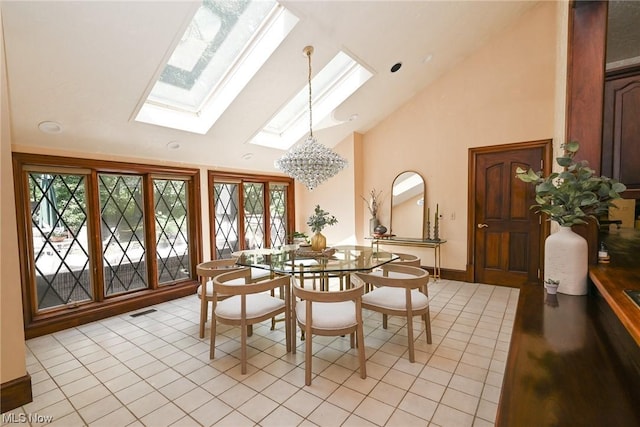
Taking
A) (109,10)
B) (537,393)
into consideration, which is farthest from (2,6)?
(537,393)

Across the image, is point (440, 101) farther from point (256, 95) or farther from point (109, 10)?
point (109, 10)

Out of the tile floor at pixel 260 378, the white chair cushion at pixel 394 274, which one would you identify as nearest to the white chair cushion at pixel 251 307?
the tile floor at pixel 260 378

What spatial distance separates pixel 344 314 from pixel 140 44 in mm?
2744

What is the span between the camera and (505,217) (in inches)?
171

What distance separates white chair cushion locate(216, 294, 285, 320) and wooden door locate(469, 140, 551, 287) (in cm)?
345

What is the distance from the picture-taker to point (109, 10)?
2.08 metres

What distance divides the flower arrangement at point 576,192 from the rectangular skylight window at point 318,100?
8.86ft

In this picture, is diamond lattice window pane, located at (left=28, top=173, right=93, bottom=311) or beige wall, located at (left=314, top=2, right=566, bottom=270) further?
beige wall, located at (left=314, top=2, right=566, bottom=270)

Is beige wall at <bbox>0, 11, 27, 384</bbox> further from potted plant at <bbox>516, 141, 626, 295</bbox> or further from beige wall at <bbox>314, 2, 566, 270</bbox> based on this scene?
beige wall at <bbox>314, 2, 566, 270</bbox>

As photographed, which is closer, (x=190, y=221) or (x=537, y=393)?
(x=537, y=393)

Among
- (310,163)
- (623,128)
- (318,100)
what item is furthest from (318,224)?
(623,128)

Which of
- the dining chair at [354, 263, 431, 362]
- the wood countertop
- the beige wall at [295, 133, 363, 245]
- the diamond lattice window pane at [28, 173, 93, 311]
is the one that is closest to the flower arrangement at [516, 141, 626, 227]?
the wood countertop

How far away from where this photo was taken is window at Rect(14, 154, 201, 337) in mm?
2973

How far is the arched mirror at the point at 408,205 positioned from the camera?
498cm
